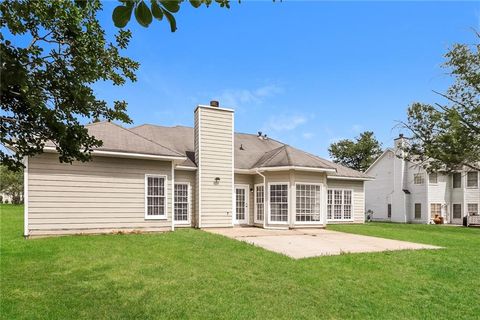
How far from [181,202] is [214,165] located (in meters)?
2.33

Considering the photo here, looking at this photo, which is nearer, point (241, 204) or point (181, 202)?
point (181, 202)

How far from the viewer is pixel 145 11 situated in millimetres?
1528

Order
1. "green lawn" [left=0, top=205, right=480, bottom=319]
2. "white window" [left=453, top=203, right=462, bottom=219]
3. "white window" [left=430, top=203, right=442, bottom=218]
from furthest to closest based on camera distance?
"white window" [left=453, top=203, right=462, bottom=219] → "white window" [left=430, top=203, right=442, bottom=218] → "green lawn" [left=0, top=205, right=480, bottom=319]

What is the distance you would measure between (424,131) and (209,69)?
1838 centimetres

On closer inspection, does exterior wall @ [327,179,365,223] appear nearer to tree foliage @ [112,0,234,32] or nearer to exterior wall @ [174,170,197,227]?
exterior wall @ [174,170,197,227]

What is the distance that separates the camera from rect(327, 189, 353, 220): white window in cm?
2033

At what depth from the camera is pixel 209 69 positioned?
13.3 meters

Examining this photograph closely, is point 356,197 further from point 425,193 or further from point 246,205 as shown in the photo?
point 425,193

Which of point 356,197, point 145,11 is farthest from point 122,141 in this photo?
point 356,197

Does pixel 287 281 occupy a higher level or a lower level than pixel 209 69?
lower

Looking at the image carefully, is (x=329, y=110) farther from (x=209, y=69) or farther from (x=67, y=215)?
(x=67, y=215)

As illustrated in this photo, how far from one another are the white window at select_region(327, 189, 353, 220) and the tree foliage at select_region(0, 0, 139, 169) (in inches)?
702

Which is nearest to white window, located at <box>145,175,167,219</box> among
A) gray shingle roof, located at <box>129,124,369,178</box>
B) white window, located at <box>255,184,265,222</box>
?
gray shingle roof, located at <box>129,124,369,178</box>


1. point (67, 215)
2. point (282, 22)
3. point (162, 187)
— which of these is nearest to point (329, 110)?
point (162, 187)
